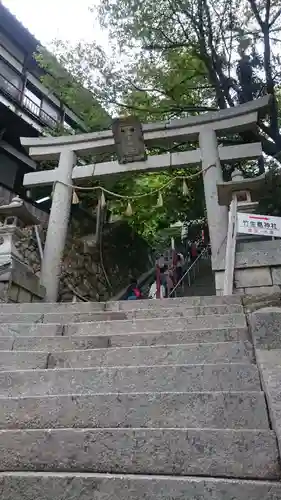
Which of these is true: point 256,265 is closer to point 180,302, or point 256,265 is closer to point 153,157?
point 180,302

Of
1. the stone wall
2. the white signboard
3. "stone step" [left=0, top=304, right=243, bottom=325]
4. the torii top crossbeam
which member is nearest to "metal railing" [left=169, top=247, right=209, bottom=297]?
the stone wall

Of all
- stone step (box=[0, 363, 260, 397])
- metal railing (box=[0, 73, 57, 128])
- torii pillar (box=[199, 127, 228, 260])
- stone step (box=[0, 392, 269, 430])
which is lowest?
stone step (box=[0, 392, 269, 430])

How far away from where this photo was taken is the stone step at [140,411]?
2.12m

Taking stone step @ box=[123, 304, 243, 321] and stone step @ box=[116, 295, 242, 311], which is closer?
stone step @ box=[123, 304, 243, 321]

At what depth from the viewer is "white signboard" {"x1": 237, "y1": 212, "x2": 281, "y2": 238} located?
17.7 feet

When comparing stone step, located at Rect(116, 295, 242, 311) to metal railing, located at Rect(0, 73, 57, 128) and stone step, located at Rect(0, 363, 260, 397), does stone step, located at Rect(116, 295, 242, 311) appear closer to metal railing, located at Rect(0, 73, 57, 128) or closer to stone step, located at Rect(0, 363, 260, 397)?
stone step, located at Rect(0, 363, 260, 397)

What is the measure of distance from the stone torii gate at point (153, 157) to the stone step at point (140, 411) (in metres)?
5.57

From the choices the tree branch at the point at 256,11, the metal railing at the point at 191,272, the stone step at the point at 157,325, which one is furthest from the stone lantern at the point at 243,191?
the tree branch at the point at 256,11

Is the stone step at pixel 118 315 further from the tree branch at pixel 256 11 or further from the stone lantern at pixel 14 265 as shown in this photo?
the tree branch at pixel 256 11

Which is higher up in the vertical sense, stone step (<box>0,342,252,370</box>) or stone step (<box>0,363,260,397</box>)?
stone step (<box>0,342,252,370</box>)

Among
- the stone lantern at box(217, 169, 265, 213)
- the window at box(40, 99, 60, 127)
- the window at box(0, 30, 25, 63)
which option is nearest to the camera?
the stone lantern at box(217, 169, 265, 213)

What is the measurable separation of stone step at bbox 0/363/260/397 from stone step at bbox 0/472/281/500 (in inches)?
30.3

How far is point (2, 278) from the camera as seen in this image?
6047 mm

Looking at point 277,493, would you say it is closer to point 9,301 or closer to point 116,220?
point 9,301
